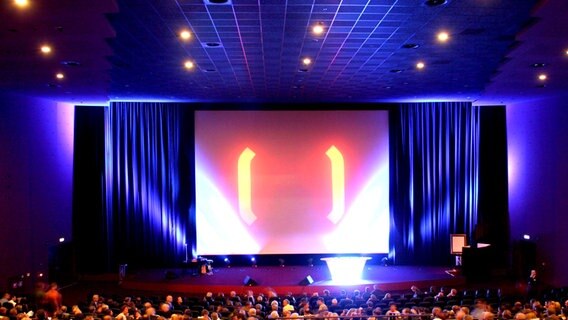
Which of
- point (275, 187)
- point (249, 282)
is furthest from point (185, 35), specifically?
point (275, 187)

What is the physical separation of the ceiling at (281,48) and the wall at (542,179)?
3.23 ft

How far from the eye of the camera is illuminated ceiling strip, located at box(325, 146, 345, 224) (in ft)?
67.7

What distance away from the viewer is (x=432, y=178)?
20906 millimetres

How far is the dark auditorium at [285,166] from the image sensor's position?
36.7ft

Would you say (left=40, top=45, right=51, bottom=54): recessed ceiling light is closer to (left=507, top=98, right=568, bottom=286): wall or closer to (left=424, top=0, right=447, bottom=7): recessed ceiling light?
(left=424, top=0, right=447, bottom=7): recessed ceiling light

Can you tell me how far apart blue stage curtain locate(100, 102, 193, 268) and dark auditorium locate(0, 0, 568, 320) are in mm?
70

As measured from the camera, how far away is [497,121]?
2048cm

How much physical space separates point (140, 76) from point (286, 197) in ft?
25.6

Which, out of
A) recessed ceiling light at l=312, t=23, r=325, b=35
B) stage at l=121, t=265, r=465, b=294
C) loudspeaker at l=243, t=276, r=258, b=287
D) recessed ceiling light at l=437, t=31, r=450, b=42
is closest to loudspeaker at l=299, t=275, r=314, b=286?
stage at l=121, t=265, r=465, b=294

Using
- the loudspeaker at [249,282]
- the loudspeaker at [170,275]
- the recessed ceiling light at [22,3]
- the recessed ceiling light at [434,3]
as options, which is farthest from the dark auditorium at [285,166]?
the recessed ceiling light at [22,3]

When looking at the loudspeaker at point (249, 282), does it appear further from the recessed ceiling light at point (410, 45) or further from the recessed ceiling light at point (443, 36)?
the recessed ceiling light at point (443, 36)

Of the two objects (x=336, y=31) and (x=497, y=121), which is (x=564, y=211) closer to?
(x=497, y=121)

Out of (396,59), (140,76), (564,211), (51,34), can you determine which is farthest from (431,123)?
(51,34)

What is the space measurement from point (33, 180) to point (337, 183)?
1000 centimetres
